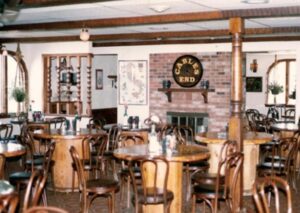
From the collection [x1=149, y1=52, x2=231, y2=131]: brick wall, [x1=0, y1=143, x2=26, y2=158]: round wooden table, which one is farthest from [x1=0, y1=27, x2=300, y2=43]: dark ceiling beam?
[x1=0, y1=143, x2=26, y2=158]: round wooden table

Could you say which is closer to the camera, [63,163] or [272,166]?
[272,166]

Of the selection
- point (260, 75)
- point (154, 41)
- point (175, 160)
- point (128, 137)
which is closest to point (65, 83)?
point (154, 41)

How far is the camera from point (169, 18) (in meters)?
7.03

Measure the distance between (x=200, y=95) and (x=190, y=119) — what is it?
24.0 inches

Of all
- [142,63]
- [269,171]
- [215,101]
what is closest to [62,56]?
[142,63]

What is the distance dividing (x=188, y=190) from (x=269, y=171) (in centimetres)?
118

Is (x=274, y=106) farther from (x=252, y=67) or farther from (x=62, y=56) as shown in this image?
(x=62, y=56)

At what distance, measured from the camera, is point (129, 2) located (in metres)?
6.11

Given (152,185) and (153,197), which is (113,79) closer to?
(152,185)

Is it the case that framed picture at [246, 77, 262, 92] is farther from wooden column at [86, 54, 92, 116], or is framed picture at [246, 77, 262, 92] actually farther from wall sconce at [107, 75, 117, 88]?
wooden column at [86, 54, 92, 116]

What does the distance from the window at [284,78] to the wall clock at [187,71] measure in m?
4.97

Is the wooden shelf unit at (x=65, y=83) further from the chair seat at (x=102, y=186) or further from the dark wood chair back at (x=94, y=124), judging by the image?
the chair seat at (x=102, y=186)

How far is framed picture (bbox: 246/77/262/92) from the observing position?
15586 mm

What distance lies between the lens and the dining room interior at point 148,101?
5348mm
